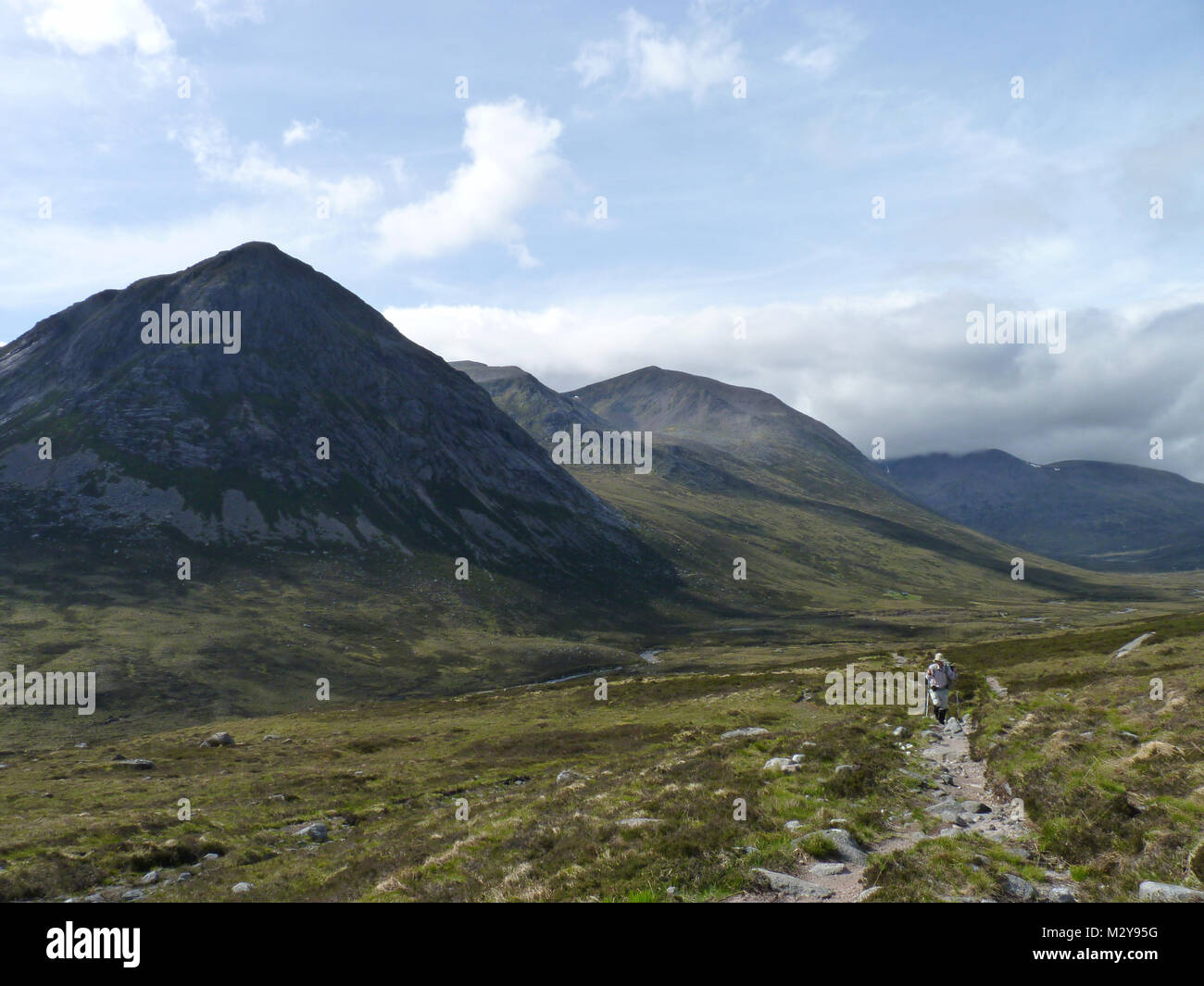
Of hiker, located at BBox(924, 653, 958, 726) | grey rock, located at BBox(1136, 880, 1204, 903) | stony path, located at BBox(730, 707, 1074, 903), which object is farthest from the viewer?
hiker, located at BBox(924, 653, 958, 726)

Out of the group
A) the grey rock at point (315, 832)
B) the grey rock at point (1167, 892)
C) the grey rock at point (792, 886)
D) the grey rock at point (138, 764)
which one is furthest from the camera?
the grey rock at point (138, 764)

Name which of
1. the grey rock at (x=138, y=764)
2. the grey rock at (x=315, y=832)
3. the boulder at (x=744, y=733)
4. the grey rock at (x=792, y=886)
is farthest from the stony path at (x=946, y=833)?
the grey rock at (x=138, y=764)

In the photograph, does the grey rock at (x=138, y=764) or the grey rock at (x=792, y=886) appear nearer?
the grey rock at (x=792, y=886)

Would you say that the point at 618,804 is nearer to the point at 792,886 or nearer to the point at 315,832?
the point at 792,886

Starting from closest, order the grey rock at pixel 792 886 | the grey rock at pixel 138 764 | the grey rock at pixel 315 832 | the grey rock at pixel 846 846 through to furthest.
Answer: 1. the grey rock at pixel 792 886
2. the grey rock at pixel 846 846
3. the grey rock at pixel 315 832
4. the grey rock at pixel 138 764

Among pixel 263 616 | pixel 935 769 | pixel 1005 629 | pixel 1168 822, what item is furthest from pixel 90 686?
pixel 1005 629

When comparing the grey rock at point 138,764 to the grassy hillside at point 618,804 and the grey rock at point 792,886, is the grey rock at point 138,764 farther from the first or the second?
the grey rock at point 792,886

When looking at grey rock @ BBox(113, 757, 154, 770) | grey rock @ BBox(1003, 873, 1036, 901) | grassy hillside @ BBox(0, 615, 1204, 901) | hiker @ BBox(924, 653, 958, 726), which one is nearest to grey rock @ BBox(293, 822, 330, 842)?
grassy hillside @ BBox(0, 615, 1204, 901)

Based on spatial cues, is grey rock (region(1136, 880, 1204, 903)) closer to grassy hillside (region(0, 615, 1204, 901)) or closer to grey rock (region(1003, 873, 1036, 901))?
grassy hillside (region(0, 615, 1204, 901))

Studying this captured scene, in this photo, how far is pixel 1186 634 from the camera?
Result: 60031mm

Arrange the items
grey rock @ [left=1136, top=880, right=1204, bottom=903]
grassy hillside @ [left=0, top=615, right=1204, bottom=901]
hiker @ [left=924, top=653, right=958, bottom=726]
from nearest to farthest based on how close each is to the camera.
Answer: grey rock @ [left=1136, top=880, right=1204, bottom=903] < grassy hillside @ [left=0, top=615, right=1204, bottom=901] < hiker @ [left=924, top=653, right=958, bottom=726]

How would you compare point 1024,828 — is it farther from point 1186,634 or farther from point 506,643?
point 506,643

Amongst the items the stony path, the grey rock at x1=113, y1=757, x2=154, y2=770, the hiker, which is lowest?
the grey rock at x1=113, y1=757, x2=154, y2=770

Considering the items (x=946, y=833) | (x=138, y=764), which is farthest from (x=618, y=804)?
(x=138, y=764)
